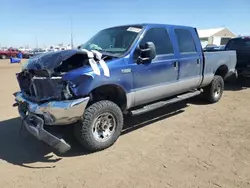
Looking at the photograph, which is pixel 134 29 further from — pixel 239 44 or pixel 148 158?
pixel 239 44

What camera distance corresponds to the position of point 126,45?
4.57m

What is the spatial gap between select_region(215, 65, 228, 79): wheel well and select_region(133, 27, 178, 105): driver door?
2.58 meters

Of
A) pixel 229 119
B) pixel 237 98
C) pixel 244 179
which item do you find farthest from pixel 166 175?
pixel 237 98

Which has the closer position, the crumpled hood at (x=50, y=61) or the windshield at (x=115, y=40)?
the crumpled hood at (x=50, y=61)

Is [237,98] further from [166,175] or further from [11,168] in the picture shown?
[11,168]

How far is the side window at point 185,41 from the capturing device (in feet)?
18.4

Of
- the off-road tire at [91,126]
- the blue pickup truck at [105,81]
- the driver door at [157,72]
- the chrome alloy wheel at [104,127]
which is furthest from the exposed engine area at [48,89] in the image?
the driver door at [157,72]

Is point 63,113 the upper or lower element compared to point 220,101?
upper

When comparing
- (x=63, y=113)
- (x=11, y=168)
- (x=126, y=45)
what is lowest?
(x=11, y=168)

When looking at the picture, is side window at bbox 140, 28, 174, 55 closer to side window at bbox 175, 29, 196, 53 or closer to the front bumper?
side window at bbox 175, 29, 196, 53

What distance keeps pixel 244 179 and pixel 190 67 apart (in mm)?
3043

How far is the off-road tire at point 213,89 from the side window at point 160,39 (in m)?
2.21

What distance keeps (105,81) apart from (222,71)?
15.8 ft

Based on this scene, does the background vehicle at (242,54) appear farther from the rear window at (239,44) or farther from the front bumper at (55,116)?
the front bumper at (55,116)
